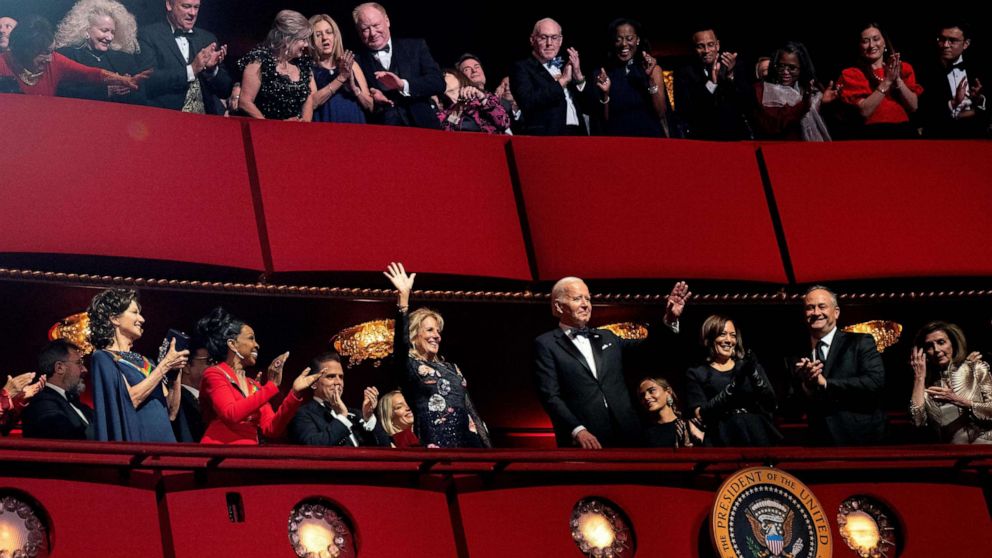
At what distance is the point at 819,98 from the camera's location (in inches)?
273

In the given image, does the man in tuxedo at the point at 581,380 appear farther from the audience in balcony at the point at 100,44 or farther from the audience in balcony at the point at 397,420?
the audience in balcony at the point at 100,44

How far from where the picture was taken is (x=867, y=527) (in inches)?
199

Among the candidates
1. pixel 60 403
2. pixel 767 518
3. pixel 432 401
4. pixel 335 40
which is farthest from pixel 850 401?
pixel 60 403

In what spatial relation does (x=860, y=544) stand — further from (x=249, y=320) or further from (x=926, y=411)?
(x=249, y=320)

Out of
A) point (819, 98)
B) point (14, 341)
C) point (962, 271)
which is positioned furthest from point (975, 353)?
point (14, 341)

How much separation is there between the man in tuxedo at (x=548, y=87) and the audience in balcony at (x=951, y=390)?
194cm

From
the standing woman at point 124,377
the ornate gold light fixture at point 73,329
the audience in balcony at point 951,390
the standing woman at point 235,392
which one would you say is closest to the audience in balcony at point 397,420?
the standing woman at point 235,392

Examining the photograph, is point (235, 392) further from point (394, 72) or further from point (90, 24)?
point (394, 72)

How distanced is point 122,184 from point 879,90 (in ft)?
11.3

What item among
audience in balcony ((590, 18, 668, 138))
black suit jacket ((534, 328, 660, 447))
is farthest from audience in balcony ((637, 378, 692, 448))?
audience in balcony ((590, 18, 668, 138))

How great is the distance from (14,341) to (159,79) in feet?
3.98

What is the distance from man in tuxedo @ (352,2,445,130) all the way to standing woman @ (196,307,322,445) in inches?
62.4

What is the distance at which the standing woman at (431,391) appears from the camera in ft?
16.9

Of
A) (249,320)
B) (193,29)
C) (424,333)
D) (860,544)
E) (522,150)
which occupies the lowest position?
(860,544)
